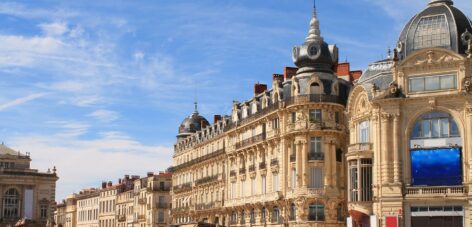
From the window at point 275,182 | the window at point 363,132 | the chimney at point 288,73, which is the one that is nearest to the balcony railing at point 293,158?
the window at point 275,182

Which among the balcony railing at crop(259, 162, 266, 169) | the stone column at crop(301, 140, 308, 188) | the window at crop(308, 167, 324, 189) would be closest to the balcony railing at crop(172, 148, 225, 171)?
the balcony railing at crop(259, 162, 266, 169)

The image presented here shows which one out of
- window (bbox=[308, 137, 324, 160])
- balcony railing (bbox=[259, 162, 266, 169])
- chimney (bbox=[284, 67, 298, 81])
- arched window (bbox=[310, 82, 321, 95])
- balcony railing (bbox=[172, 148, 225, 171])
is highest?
chimney (bbox=[284, 67, 298, 81])

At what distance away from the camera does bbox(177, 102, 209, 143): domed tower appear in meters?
102

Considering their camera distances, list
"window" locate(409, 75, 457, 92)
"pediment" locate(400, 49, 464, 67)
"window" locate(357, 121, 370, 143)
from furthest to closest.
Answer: "window" locate(357, 121, 370, 143), "window" locate(409, 75, 457, 92), "pediment" locate(400, 49, 464, 67)

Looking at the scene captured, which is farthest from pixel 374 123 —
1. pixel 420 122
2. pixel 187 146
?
pixel 187 146

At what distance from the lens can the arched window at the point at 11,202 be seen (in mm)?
100062

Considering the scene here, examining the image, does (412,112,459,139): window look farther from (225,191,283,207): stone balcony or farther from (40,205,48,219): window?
(40,205,48,219): window

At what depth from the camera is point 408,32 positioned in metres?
57.5

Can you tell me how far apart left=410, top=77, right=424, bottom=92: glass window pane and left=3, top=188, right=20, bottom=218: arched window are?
201ft

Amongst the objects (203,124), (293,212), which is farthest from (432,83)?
(203,124)

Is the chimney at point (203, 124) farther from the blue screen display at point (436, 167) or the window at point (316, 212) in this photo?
the blue screen display at point (436, 167)

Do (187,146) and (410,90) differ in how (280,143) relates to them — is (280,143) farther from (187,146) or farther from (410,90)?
(187,146)

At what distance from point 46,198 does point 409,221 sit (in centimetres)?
5974

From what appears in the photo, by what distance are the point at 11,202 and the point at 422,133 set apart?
6242 centimetres
